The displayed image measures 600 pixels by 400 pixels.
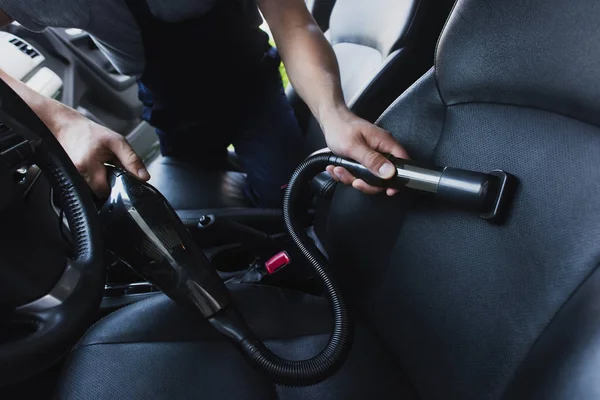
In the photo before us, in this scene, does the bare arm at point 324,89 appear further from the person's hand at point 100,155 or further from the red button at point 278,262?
the person's hand at point 100,155

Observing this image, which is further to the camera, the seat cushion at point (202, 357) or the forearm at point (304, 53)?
the forearm at point (304, 53)

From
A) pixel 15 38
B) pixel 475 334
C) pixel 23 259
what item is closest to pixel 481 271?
pixel 475 334

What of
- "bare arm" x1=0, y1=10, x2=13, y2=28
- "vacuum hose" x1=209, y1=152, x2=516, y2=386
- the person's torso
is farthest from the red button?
"bare arm" x1=0, y1=10, x2=13, y2=28

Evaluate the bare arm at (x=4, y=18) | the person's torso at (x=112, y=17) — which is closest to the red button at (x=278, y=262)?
the person's torso at (x=112, y=17)

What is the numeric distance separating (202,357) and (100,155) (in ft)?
1.25

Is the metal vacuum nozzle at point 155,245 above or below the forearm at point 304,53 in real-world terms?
below

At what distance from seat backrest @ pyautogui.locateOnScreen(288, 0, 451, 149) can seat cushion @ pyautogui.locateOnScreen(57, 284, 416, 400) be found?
531 mm

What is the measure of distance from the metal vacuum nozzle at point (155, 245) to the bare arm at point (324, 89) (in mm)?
293

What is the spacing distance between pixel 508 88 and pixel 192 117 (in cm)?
94

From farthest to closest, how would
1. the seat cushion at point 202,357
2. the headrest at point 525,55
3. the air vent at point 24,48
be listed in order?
the air vent at point 24,48 < the seat cushion at point 202,357 < the headrest at point 525,55

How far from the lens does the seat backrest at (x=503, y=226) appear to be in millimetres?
462

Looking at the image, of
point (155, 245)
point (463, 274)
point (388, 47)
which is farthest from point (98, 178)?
point (388, 47)

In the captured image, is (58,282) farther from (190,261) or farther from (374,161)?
(374,161)

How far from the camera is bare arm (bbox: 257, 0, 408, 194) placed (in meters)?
0.75
